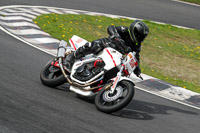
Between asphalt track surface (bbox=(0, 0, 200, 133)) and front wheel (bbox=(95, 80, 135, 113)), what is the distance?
131 millimetres

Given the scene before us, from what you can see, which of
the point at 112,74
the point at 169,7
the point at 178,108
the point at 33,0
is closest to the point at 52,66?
the point at 112,74

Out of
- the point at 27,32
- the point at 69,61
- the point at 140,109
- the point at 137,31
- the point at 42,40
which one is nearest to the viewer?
the point at 137,31

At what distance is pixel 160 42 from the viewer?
1335 centimetres

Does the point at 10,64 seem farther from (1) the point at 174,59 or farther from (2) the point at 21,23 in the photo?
(1) the point at 174,59

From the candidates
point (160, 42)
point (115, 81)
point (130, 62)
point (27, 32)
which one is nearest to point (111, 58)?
point (130, 62)

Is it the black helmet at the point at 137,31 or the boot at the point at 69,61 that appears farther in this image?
the boot at the point at 69,61

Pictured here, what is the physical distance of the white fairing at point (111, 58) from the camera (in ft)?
19.5

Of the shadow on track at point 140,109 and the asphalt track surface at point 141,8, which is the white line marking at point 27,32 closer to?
the asphalt track surface at point 141,8

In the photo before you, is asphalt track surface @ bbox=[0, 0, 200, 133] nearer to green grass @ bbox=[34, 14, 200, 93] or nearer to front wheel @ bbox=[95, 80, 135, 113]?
front wheel @ bbox=[95, 80, 135, 113]

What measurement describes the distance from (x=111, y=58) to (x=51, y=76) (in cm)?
165

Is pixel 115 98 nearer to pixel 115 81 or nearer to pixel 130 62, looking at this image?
pixel 115 81

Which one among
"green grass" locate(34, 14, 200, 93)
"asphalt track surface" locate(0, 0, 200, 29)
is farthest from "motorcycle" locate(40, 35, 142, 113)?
"asphalt track surface" locate(0, 0, 200, 29)

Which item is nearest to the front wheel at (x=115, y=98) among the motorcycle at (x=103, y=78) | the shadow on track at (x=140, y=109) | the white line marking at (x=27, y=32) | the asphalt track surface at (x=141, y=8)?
the motorcycle at (x=103, y=78)

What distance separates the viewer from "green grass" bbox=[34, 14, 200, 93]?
9.91 metres
